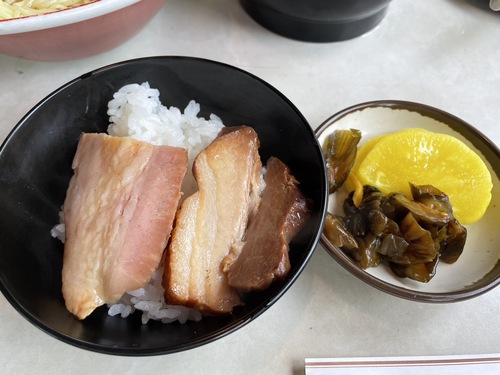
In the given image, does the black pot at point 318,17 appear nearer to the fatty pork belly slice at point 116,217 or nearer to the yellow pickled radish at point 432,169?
the yellow pickled radish at point 432,169

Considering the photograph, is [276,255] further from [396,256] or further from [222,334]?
[396,256]

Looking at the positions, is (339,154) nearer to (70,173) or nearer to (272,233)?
(272,233)

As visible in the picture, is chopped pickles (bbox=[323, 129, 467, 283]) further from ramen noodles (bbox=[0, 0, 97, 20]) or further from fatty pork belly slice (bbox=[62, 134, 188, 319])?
ramen noodles (bbox=[0, 0, 97, 20])

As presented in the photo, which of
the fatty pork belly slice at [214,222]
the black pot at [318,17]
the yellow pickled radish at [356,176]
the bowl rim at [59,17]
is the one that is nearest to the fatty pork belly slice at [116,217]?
the fatty pork belly slice at [214,222]

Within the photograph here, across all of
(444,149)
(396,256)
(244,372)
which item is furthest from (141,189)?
(444,149)

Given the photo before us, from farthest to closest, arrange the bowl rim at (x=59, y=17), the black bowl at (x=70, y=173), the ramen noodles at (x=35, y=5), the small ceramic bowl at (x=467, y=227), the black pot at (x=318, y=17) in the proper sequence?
the black pot at (x=318, y=17) < the ramen noodles at (x=35, y=5) < the bowl rim at (x=59, y=17) < the small ceramic bowl at (x=467, y=227) < the black bowl at (x=70, y=173)

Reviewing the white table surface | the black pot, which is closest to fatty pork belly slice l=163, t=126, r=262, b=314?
the white table surface

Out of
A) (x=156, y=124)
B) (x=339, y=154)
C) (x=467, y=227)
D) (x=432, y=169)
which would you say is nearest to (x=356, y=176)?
(x=339, y=154)

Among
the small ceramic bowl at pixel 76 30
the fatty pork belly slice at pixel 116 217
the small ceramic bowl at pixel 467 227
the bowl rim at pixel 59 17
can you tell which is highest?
the bowl rim at pixel 59 17
